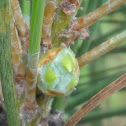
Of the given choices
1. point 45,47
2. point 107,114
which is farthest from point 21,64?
point 107,114

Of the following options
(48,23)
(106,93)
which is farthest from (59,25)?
(106,93)

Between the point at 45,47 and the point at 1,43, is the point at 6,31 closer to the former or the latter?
the point at 1,43

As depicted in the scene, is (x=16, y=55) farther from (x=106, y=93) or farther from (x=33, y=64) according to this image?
(x=106, y=93)

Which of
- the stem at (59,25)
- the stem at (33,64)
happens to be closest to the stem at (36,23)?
the stem at (33,64)

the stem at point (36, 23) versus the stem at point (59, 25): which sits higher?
the stem at point (36, 23)

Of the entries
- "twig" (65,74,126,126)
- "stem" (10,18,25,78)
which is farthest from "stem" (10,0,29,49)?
"twig" (65,74,126,126)

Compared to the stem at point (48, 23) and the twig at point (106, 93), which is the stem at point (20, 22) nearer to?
the stem at point (48, 23)

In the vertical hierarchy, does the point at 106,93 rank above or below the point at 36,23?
below
